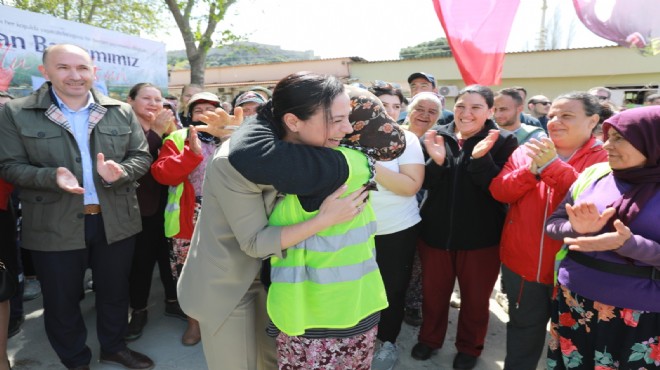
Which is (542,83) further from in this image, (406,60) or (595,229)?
(595,229)

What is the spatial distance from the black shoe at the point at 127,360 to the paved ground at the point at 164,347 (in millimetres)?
44

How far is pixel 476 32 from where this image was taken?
176 inches

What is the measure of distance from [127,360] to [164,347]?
12.8 inches

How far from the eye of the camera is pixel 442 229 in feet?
8.92

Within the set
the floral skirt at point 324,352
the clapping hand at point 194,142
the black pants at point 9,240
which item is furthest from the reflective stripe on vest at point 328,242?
the black pants at point 9,240

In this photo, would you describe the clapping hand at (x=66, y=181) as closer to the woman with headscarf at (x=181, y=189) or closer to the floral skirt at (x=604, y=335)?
the woman with headscarf at (x=181, y=189)

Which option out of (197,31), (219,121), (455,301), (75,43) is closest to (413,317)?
(455,301)

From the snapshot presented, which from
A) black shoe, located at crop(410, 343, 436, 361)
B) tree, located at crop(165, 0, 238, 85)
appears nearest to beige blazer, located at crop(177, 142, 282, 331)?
black shoe, located at crop(410, 343, 436, 361)

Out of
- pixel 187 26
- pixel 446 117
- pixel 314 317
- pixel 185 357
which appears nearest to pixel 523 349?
pixel 314 317

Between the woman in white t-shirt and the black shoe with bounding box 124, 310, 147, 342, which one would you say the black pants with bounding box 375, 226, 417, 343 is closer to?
the woman in white t-shirt

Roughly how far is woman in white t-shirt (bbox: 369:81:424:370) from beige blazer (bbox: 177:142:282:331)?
3.65ft

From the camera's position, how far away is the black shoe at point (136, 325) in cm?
302

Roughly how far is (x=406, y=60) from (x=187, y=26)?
32.4 feet

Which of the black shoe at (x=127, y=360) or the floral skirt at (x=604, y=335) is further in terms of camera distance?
the black shoe at (x=127, y=360)
